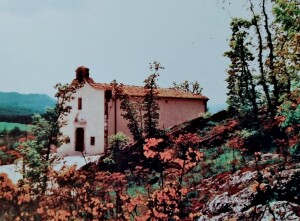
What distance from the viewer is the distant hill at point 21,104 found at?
1652 centimetres

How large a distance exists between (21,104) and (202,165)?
8.28 m

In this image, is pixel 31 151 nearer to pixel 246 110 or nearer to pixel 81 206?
pixel 81 206

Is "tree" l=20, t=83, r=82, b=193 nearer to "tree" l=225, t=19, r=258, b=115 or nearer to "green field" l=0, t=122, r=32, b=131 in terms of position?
"green field" l=0, t=122, r=32, b=131

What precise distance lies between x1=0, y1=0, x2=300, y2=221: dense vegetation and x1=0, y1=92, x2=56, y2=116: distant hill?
8.14 feet

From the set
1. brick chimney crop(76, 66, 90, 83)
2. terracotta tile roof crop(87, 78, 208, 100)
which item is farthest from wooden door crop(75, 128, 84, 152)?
brick chimney crop(76, 66, 90, 83)

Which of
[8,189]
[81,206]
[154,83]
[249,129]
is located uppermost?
[154,83]

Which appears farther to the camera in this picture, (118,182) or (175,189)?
(118,182)

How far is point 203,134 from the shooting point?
66.2ft

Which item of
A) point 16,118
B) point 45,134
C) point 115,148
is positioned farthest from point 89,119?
point 45,134

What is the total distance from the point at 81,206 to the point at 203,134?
11.4 m

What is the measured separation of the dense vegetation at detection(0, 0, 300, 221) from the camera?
877 centimetres

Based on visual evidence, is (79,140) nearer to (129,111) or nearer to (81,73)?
(81,73)

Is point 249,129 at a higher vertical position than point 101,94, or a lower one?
lower

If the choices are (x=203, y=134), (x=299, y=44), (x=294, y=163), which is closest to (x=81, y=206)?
(x=294, y=163)
